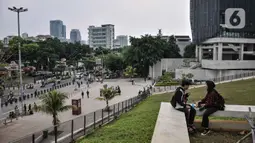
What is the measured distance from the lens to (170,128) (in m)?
4.55

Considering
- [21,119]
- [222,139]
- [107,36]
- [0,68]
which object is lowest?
[21,119]

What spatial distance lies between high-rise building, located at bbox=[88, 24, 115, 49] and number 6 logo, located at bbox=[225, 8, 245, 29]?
13238 centimetres

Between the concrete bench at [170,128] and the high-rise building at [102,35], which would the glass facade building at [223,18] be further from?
the high-rise building at [102,35]

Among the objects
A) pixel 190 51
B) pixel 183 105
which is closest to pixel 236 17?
pixel 190 51

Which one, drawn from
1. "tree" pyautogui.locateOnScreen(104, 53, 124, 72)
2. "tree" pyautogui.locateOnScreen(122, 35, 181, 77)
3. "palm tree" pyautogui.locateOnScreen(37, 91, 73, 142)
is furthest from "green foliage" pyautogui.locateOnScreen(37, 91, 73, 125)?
"tree" pyautogui.locateOnScreen(104, 53, 124, 72)

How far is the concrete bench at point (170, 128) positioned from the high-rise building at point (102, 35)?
174275 millimetres

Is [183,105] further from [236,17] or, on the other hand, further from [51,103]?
[236,17]

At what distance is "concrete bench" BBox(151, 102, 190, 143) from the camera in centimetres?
404

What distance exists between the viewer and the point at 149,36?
6469 cm

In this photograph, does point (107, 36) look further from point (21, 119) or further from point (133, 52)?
point (21, 119)

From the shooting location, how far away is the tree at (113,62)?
73088 millimetres

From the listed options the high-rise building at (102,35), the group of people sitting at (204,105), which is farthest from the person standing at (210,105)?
the high-rise building at (102,35)

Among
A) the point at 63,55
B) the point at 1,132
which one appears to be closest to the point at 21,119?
the point at 1,132

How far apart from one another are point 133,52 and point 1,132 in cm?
4850
